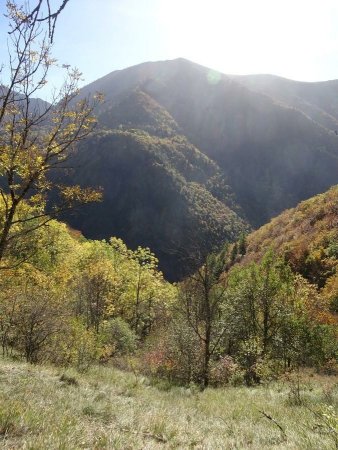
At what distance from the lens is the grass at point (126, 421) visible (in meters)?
4.90

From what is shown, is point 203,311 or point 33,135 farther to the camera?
point 203,311

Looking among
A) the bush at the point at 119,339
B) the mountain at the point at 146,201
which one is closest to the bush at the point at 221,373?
the bush at the point at 119,339

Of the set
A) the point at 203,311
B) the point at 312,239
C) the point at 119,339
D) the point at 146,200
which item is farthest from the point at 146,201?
the point at 203,311

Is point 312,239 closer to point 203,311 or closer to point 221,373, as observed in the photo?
point 203,311

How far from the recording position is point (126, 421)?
6.67 metres

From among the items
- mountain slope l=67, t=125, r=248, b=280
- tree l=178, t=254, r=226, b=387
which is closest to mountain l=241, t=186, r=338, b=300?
tree l=178, t=254, r=226, b=387

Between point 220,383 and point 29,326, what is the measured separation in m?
8.54

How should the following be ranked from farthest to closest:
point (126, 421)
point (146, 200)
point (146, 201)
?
point (146, 200) < point (146, 201) < point (126, 421)

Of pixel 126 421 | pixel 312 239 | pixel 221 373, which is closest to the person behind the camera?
pixel 126 421

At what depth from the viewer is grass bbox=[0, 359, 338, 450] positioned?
16.1 feet

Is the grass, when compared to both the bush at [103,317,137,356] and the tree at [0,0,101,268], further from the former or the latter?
the bush at [103,317,137,356]

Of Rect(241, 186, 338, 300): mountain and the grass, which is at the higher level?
A: Rect(241, 186, 338, 300): mountain

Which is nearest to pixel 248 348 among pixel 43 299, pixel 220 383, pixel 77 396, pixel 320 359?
pixel 220 383

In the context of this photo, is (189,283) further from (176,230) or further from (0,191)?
(176,230)
